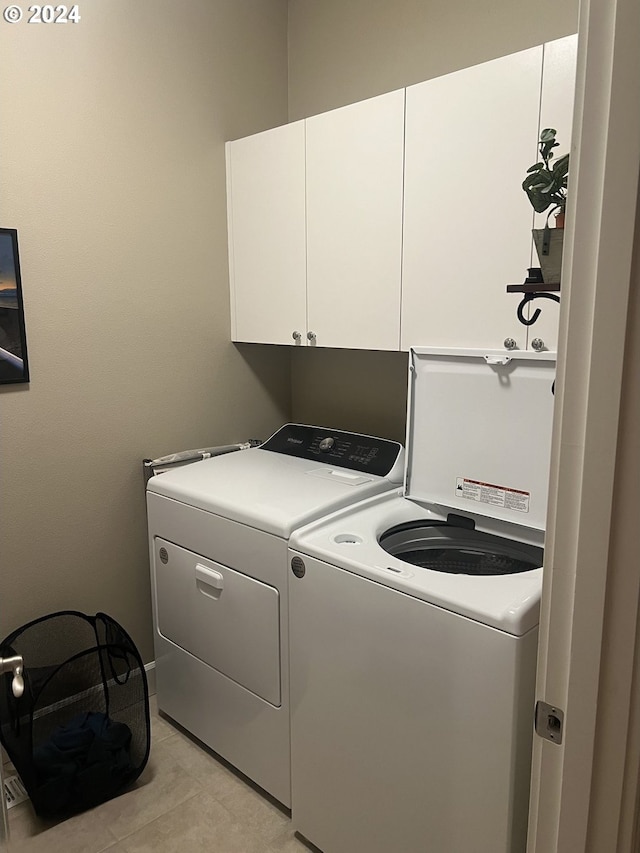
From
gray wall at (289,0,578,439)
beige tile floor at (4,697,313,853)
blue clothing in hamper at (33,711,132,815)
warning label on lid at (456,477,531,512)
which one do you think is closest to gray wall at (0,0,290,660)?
gray wall at (289,0,578,439)

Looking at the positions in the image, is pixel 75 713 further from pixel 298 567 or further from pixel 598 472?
pixel 598 472

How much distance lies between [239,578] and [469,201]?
128cm

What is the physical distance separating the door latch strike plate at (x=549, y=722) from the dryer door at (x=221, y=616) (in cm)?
108

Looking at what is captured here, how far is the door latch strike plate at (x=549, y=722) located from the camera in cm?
81

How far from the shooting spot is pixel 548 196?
1.21 metres

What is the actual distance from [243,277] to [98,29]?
93 centimetres

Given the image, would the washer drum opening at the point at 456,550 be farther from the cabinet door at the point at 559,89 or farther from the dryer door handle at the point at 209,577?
the cabinet door at the point at 559,89

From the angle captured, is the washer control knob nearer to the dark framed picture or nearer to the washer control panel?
the washer control panel

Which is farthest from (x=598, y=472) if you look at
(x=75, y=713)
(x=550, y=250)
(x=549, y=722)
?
(x=75, y=713)

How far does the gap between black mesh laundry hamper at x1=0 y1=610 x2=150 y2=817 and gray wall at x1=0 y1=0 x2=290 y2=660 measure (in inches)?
4.3

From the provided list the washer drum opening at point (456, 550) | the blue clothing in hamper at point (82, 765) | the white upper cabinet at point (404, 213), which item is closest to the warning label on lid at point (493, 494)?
the washer drum opening at point (456, 550)

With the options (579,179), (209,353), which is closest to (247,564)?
(209,353)

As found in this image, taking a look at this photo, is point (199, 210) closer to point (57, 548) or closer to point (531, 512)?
point (57, 548)

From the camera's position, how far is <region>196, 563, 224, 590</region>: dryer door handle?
2.00 metres
